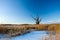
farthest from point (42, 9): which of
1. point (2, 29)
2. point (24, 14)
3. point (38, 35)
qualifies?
point (2, 29)

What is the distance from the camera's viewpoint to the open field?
180 centimetres

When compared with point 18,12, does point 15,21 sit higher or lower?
lower

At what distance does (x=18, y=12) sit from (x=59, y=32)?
2.32ft

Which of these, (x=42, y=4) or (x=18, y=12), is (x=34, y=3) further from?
(x=18, y=12)

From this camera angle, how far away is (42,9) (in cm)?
185

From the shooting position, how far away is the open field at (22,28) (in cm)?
180

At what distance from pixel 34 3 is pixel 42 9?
16 cm

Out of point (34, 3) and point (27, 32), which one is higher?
point (34, 3)

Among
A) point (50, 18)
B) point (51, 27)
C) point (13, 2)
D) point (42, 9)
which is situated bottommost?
point (51, 27)

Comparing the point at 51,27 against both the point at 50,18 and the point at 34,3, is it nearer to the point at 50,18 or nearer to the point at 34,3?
the point at 50,18

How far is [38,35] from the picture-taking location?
1781 mm

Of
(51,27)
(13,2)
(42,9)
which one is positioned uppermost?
(13,2)

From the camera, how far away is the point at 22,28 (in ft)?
5.99

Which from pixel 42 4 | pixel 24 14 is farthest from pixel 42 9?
pixel 24 14
